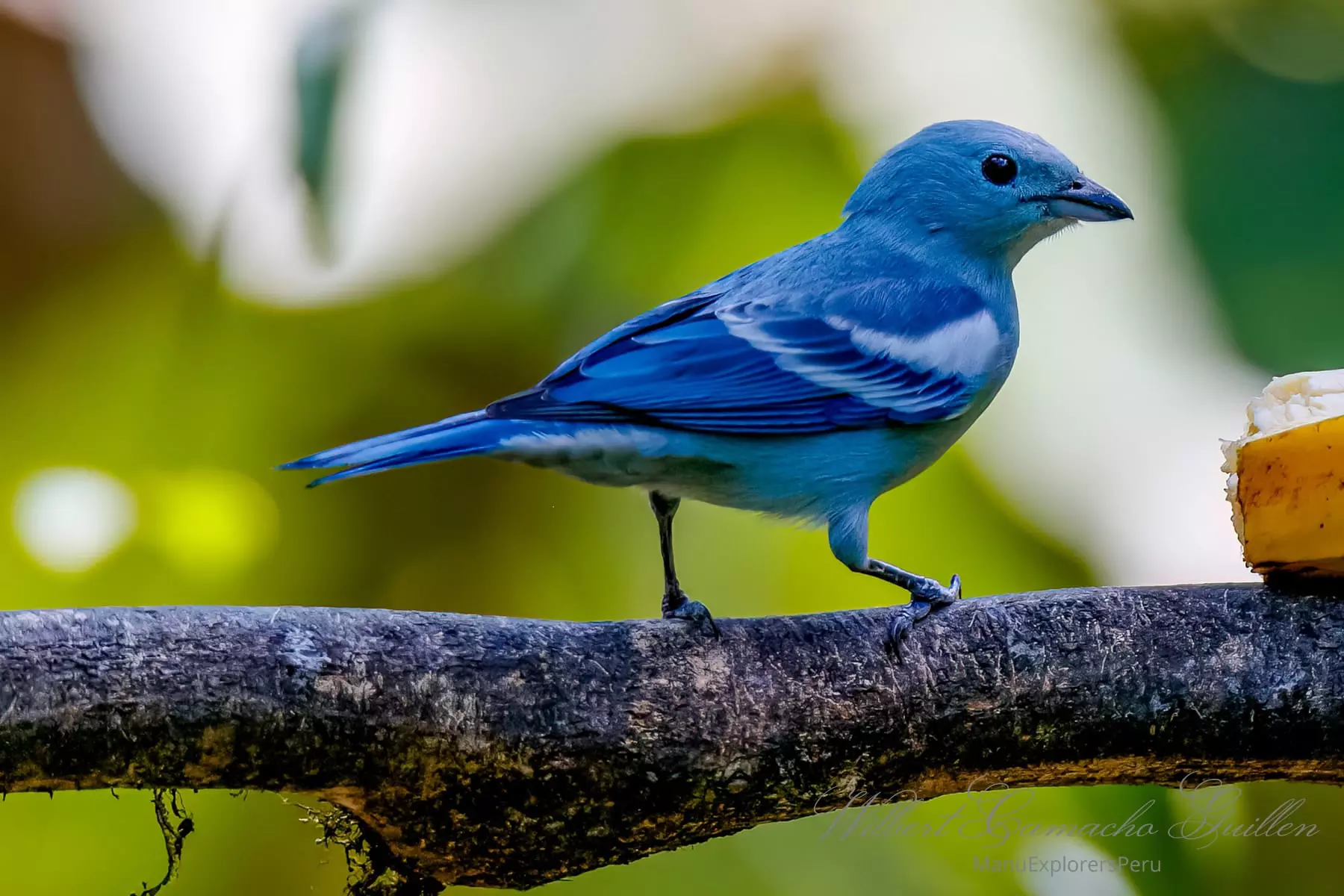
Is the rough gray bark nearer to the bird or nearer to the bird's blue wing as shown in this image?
the bird

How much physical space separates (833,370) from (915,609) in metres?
0.57

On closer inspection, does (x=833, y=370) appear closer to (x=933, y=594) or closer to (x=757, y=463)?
(x=757, y=463)

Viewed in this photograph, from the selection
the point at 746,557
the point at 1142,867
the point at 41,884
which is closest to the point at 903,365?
the point at 746,557

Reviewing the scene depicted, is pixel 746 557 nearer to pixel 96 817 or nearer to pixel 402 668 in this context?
pixel 402 668

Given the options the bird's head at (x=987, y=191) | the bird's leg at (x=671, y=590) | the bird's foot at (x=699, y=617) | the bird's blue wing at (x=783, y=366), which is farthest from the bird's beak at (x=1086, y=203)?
the bird's foot at (x=699, y=617)

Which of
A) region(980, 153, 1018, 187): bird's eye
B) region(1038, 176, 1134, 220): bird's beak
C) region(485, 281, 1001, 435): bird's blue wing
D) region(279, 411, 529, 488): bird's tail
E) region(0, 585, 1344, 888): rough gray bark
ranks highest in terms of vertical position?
region(980, 153, 1018, 187): bird's eye

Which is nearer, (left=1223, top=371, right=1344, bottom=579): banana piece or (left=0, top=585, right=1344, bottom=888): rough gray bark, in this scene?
(left=0, top=585, right=1344, bottom=888): rough gray bark

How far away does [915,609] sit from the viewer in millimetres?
2207

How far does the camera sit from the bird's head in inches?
107

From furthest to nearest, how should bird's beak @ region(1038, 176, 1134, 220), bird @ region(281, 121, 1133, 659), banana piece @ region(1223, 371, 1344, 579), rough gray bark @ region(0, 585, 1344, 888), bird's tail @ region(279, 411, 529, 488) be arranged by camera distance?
bird's beak @ region(1038, 176, 1134, 220), bird @ region(281, 121, 1133, 659), banana piece @ region(1223, 371, 1344, 579), bird's tail @ region(279, 411, 529, 488), rough gray bark @ region(0, 585, 1344, 888)

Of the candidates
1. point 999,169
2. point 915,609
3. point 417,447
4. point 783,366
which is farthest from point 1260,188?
point 417,447

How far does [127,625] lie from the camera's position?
1791 mm

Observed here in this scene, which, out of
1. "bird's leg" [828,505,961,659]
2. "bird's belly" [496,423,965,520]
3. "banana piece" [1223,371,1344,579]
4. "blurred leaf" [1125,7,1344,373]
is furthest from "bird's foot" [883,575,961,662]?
"blurred leaf" [1125,7,1344,373]

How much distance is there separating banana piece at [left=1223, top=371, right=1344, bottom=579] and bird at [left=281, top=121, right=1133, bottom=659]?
0.56 meters
